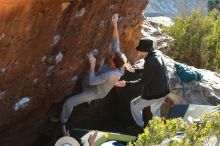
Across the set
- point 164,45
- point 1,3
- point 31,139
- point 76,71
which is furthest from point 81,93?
point 164,45

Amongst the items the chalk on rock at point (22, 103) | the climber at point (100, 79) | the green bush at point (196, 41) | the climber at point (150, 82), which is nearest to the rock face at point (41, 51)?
the chalk on rock at point (22, 103)

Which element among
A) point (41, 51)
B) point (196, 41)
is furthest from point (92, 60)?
point (196, 41)

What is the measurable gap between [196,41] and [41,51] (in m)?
8.04

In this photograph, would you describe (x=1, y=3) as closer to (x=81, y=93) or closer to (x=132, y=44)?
(x=81, y=93)

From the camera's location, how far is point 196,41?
1451 cm

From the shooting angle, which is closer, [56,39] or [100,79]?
[56,39]

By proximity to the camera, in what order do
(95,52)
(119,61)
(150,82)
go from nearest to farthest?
(150,82)
(119,61)
(95,52)

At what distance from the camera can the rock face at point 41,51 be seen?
662cm

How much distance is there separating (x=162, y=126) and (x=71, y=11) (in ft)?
8.92

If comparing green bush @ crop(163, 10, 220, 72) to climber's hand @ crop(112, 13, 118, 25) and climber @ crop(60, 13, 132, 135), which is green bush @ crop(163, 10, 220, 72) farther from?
climber @ crop(60, 13, 132, 135)

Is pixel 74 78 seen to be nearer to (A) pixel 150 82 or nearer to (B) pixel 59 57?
(B) pixel 59 57

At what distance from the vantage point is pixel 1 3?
618cm

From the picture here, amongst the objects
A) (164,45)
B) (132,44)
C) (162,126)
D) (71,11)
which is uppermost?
(71,11)

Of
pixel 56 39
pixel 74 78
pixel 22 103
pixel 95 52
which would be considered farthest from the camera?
pixel 95 52
